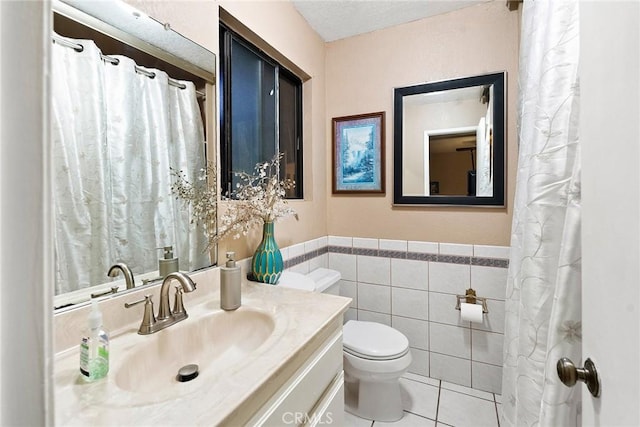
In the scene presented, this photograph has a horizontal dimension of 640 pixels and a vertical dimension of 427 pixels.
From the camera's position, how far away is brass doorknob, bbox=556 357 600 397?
542 millimetres

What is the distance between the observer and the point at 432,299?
193cm

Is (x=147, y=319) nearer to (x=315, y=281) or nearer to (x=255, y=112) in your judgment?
(x=315, y=281)

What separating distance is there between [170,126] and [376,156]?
135cm

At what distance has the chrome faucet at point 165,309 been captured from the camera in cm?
88

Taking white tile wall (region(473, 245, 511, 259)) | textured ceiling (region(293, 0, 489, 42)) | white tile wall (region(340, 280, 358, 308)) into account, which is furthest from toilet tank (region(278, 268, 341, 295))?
textured ceiling (region(293, 0, 489, 42))

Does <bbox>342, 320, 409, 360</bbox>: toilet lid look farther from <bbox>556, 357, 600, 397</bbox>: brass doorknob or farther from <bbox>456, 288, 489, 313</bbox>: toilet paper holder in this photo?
<bbox>556, 357, 600, 397</bbox>: brass doorknob

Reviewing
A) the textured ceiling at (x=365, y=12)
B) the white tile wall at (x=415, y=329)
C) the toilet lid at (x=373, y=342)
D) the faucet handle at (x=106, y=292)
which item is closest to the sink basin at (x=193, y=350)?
the faucet handle at (x=106, y=292)

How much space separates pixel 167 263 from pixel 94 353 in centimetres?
44

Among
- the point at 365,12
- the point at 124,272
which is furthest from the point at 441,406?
the point at 365,12

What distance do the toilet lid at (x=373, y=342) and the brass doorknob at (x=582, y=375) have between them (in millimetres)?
1012

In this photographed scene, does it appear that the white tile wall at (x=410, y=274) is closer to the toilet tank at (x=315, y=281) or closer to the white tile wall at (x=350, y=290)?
the white tile wall at (x=350, y=290)

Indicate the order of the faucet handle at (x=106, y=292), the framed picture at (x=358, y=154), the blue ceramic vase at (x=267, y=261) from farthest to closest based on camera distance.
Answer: the framed picture at (x=358, y=154), the blue ceramic vase at (x=267, y=261), the faucet handle at (x=106, y=292)

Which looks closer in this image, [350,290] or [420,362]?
[420,362]
